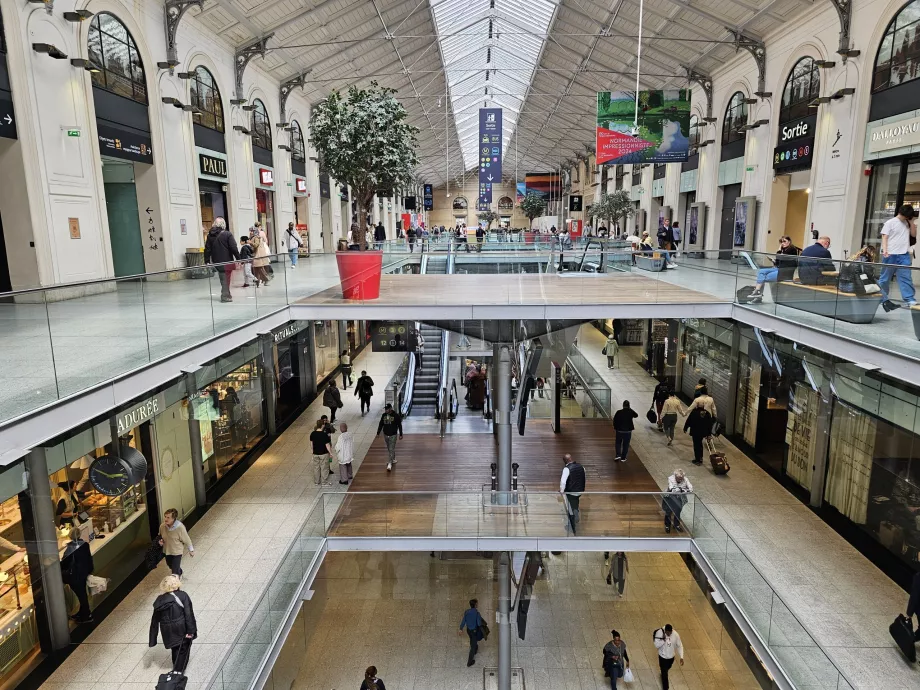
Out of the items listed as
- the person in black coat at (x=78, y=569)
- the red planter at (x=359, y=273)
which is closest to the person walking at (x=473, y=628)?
the person in black coat at (x=78, y=569)

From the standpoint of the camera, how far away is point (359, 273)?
10766 millimetres

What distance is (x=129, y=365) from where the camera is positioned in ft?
20.4

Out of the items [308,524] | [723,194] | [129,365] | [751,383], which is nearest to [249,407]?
[308,524]

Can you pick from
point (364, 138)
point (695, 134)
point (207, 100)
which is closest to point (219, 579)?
point (364, 138)

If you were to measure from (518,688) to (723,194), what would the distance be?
19.4 meters

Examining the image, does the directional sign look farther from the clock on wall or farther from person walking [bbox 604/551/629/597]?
person walking [bbox 604/551/629/597]

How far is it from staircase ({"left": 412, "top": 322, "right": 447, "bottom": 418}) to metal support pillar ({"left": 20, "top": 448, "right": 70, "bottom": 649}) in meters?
10.6

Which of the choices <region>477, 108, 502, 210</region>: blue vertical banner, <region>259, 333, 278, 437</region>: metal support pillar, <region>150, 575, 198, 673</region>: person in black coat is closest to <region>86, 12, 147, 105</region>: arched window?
<region>259, 333, 278, 437</region>: metal support pillar

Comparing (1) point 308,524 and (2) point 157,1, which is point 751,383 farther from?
(2) point 157,1

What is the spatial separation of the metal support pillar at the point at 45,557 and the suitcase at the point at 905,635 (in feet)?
31.7

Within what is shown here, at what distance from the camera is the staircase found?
17806 mm

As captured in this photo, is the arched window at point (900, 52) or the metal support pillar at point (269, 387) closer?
the arched window at point (900, 52)

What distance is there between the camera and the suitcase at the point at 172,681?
6.06 metres

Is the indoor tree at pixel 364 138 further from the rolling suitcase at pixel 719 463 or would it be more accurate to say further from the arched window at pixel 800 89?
the arched window at pixel 800 89
